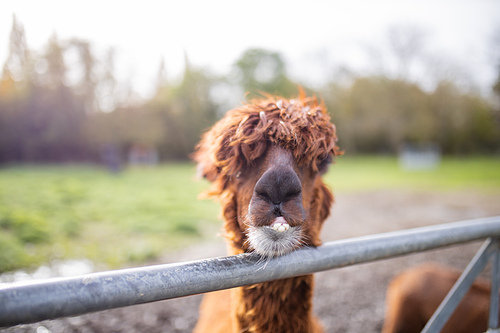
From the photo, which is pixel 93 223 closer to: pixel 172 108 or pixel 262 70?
pixel 172 108

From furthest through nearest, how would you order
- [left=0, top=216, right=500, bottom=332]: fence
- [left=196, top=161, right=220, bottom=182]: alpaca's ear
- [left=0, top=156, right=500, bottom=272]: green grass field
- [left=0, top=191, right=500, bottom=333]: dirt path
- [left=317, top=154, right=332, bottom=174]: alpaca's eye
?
[left=0, top=156, right=500, bottom=272]: green grass field → [left=0, top=191, right=500, bottom=333]: dirt path → [left=196, top=161, right=220, bottom=182]: alpaca's ear → [left=317, top=154, right=332, bottom=174]: alpaca's eye → [left=0, top=216, right=500, bottom=332]: fence

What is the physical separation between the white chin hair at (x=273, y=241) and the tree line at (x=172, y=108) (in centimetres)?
381

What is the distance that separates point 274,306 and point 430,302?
2325 mm

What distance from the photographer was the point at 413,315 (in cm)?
331

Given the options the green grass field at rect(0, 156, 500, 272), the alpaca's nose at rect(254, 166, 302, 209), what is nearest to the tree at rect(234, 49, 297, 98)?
the green grass field at rect(0, 156, 500, 272)

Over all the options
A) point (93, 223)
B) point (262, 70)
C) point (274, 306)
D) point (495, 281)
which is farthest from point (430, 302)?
point (262, 70)

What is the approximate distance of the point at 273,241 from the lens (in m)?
1.45

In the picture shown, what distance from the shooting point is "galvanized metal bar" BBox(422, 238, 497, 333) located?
1.81 m

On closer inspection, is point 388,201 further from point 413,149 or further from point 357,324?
point 413,149

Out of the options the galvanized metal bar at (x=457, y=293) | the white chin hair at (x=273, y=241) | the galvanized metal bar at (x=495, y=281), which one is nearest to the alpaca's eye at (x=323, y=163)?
the white chin hair at (x=273, y=241)

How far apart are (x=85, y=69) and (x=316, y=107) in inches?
691

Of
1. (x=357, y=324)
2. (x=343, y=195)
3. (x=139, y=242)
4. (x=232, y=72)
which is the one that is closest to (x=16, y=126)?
(x=139, y=242)

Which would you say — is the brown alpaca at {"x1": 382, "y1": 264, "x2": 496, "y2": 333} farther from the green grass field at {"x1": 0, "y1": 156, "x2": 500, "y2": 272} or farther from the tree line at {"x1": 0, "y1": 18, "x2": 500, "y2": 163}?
the green grass field at {"x1": 0, "y1": 156, "x2": 500, "y2": 272}

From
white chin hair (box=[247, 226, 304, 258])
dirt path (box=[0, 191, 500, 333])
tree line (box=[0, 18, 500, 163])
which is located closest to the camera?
white chin hair (box=[247, 226, 304, 258])
